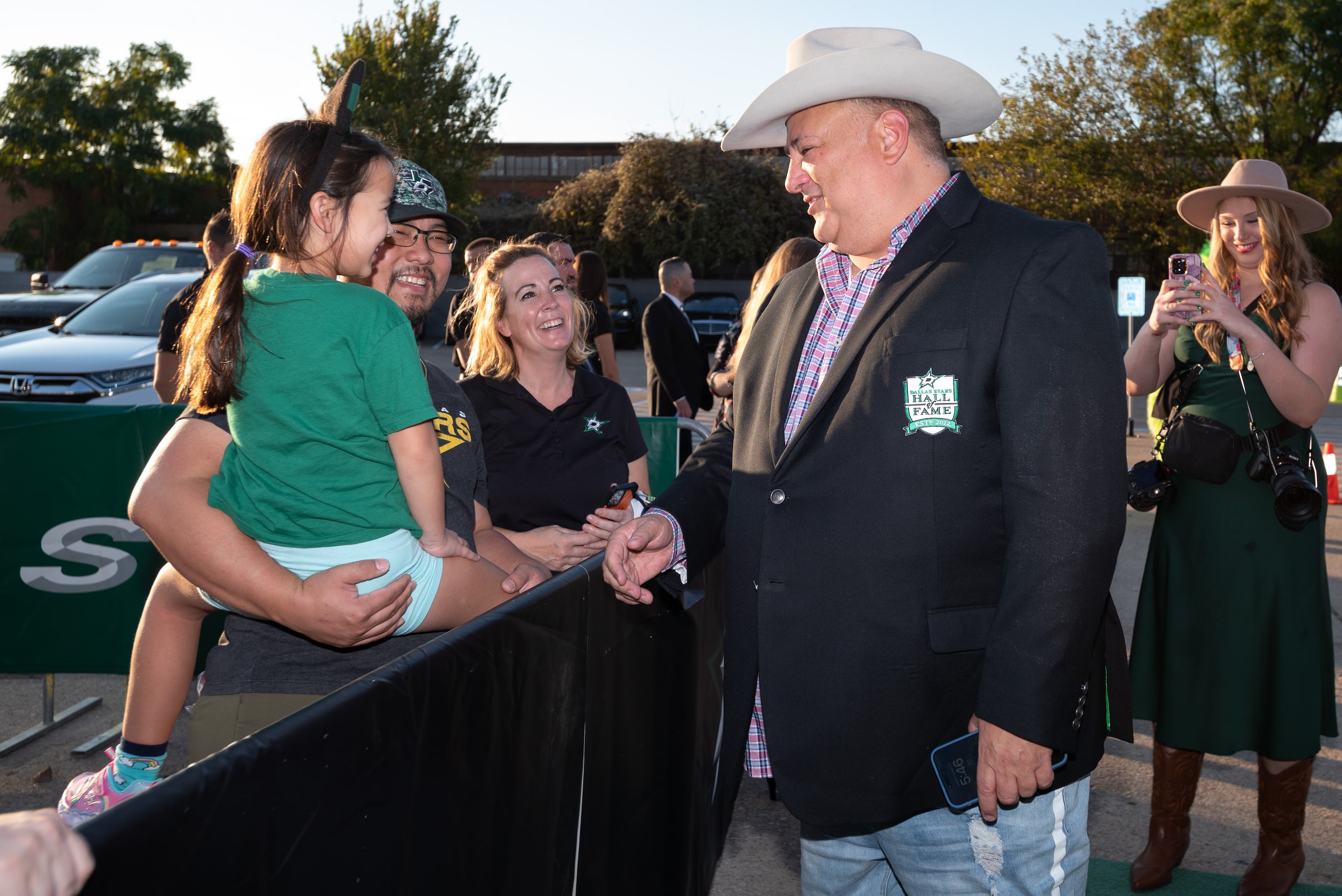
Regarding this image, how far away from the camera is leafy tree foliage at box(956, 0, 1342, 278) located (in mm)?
28312

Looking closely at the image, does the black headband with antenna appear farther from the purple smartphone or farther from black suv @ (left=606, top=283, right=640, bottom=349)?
black suv @ (left=606, top=283, right=640, bottom=349)

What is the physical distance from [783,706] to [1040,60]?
30.8 meters

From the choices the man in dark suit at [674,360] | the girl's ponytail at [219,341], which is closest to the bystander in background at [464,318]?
the man in dark suit at [674,360]

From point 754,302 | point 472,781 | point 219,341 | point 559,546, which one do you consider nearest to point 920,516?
point 472,781

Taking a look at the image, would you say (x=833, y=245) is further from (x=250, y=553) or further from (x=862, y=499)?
(x=250, y=553)

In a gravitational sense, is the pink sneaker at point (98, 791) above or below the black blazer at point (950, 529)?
below

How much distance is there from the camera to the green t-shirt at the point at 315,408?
2.10m

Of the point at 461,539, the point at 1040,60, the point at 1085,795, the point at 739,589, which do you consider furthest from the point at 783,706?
the point at 1040,60

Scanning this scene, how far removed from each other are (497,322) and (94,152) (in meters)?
49.9

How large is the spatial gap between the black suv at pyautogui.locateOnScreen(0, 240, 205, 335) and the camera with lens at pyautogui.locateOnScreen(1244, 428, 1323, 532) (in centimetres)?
1084

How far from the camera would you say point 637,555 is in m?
2.26

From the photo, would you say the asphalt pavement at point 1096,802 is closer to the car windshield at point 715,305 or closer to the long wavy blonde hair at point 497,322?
the long wavy blonde hair at point 497,322

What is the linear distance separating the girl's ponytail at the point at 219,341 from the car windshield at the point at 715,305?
26.1 meters

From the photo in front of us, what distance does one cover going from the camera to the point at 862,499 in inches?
76.8
